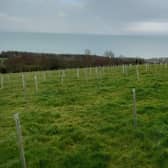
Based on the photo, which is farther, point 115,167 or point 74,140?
point 74,140

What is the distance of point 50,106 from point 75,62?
50667 mm

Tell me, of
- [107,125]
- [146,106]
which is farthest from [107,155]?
[146,106]

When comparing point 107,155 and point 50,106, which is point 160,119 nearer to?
point 107,155

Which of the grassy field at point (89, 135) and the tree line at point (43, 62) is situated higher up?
the tree line at point (43, 62)

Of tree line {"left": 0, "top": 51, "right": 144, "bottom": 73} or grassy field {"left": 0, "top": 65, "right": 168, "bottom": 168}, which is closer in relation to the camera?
grassy field {"left": 0, "top": 65, "right": 168, "bottom": 168}

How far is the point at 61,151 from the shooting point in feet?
18.5

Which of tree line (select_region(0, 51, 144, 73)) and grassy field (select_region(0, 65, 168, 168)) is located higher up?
tree line (select_region(0, 51, 144, 73))

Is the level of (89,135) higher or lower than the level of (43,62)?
lower

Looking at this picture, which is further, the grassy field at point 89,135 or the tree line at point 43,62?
the tree line at point 43,62

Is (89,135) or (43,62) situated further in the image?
(43,62)

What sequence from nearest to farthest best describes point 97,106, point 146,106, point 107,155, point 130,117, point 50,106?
point 107,155 → point 130,117 → point 146,106 → point 97,106 → point 50,106

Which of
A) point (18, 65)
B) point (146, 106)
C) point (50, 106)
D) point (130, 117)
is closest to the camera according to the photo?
point (130, 117)

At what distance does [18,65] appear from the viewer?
52125 mm

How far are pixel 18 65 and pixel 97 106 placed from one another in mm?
44804
